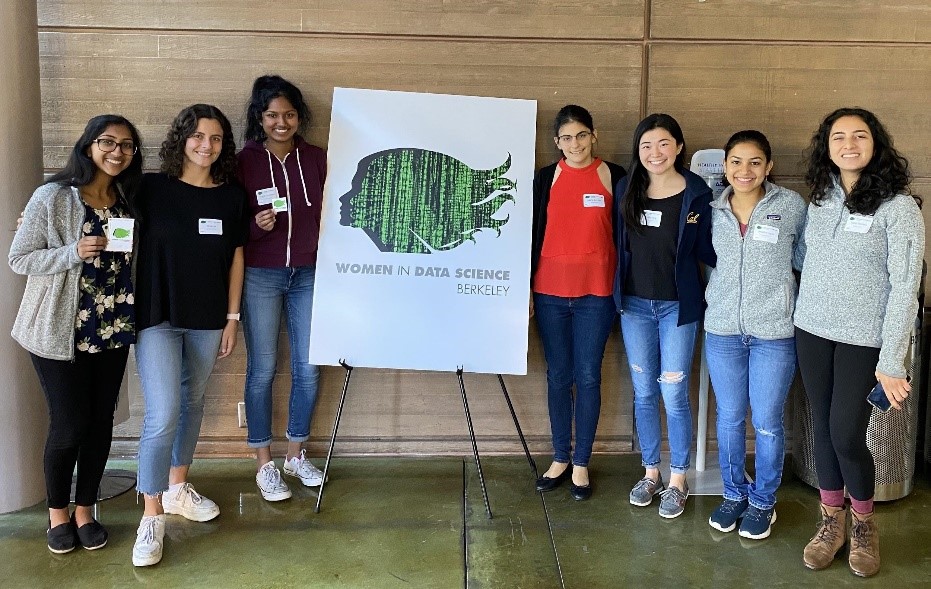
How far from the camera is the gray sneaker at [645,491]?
9.82 ft

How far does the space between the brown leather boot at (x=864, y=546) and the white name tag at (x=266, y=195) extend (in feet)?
8.43

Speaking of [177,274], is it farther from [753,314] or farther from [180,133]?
[753,314]

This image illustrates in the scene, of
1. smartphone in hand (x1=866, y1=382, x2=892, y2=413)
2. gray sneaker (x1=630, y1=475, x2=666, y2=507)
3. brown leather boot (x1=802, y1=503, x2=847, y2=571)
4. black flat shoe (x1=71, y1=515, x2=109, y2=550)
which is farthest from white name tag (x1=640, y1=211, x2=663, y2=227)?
black flat shoe (x1=71, y1=515, x2=109, y2=550)

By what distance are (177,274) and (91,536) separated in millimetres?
1060

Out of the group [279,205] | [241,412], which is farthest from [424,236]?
[241,412]

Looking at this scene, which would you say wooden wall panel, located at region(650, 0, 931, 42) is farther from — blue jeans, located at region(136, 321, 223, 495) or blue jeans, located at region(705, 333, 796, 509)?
blue jeans, located at region(136, 321, 223, 495)

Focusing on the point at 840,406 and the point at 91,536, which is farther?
the point at 91,536

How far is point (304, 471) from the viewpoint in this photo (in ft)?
10.5

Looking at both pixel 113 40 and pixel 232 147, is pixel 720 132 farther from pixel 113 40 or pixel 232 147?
pixel 113 40

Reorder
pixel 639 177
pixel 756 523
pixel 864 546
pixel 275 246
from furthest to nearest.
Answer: pixel 275 246, pixel 639 177, pixel 756 523, pixel 864 546

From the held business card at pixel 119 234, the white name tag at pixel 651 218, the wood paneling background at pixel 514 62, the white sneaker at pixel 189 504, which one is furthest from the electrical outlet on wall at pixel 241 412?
the white name tag at pixel 651 218

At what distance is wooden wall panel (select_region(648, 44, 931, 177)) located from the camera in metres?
3.30

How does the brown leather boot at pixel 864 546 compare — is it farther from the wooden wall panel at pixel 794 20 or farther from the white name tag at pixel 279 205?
the white name tag at pixel 279 205

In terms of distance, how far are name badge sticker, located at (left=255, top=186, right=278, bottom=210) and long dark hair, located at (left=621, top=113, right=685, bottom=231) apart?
1466 mm
